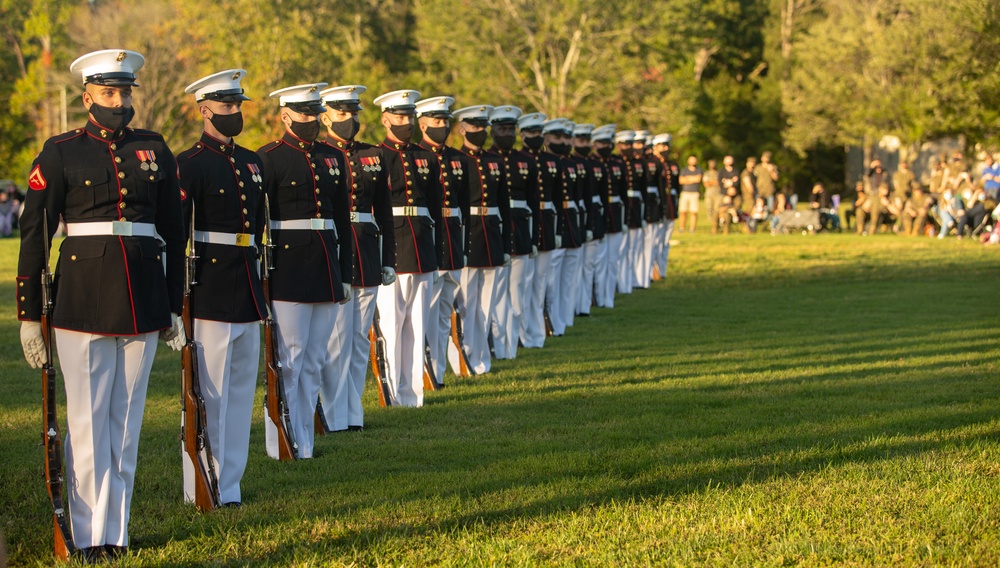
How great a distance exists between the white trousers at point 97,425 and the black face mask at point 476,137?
258 inches

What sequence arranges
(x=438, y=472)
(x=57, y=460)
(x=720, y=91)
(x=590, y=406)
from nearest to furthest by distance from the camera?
1. (x=57, y=460)
2. (x=438, y=472)
3. (x=590, y=406)
4. (x=720, y=91)

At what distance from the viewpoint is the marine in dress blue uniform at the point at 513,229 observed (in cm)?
1316

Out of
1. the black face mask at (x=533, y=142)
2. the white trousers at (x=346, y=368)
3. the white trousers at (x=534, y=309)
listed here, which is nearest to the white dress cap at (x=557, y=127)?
the black face mask at (x=533, y=142)

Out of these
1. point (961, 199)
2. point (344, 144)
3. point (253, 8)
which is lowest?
point (961, 199)

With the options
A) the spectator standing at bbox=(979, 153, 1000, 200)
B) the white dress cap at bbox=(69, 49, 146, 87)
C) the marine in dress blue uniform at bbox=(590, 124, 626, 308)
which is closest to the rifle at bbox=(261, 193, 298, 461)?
the white dress cap at bbox=(69, 49, 146, 87)

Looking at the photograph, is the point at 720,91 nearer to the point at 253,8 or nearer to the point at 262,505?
the point at 253,8

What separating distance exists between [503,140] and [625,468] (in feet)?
20.1

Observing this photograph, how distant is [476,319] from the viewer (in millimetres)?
12203

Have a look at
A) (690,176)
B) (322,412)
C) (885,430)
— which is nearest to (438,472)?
(322,412)

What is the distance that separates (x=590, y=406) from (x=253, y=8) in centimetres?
4398

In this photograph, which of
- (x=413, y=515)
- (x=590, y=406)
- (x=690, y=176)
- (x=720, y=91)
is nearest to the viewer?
(x=413, y=515)

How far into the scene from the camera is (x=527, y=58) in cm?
5200

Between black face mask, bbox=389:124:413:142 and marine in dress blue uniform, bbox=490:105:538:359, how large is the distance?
245 cm

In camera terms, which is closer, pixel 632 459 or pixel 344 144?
pixel 632 459
